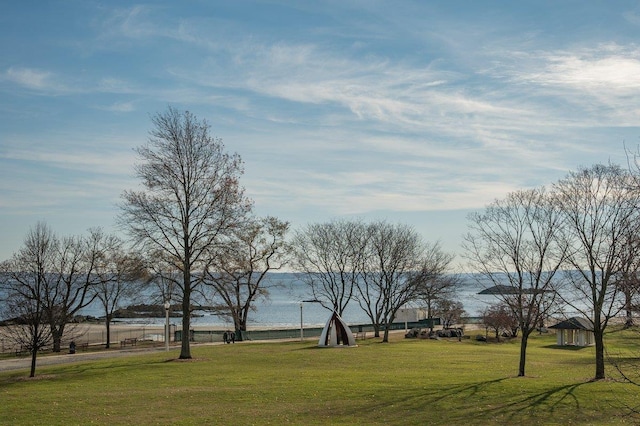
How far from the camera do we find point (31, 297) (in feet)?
107

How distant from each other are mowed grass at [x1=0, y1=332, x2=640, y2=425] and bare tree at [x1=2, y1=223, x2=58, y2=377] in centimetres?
168

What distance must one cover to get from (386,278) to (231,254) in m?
22.4

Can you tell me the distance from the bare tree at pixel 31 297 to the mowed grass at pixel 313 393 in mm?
1684

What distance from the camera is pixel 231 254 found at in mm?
36719

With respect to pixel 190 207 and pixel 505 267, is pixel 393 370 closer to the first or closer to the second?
pixel 505 267

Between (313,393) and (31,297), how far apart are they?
57.7ft

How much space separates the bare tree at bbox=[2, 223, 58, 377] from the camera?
29141mm

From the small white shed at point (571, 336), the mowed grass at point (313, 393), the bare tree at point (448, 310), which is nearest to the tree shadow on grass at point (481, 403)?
the mowed grass at point (313, 393)

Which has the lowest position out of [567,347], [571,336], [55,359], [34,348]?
[567,347]

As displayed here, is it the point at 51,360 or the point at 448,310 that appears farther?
the point at 448,310

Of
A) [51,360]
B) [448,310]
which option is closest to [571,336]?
[448,310]

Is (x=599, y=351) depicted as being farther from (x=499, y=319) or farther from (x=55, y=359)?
(x=499, y=319)

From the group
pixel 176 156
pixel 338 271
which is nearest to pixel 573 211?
pixel 176 156

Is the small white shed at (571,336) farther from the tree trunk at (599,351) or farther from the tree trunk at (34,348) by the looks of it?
the tree trunk at (34,348)
